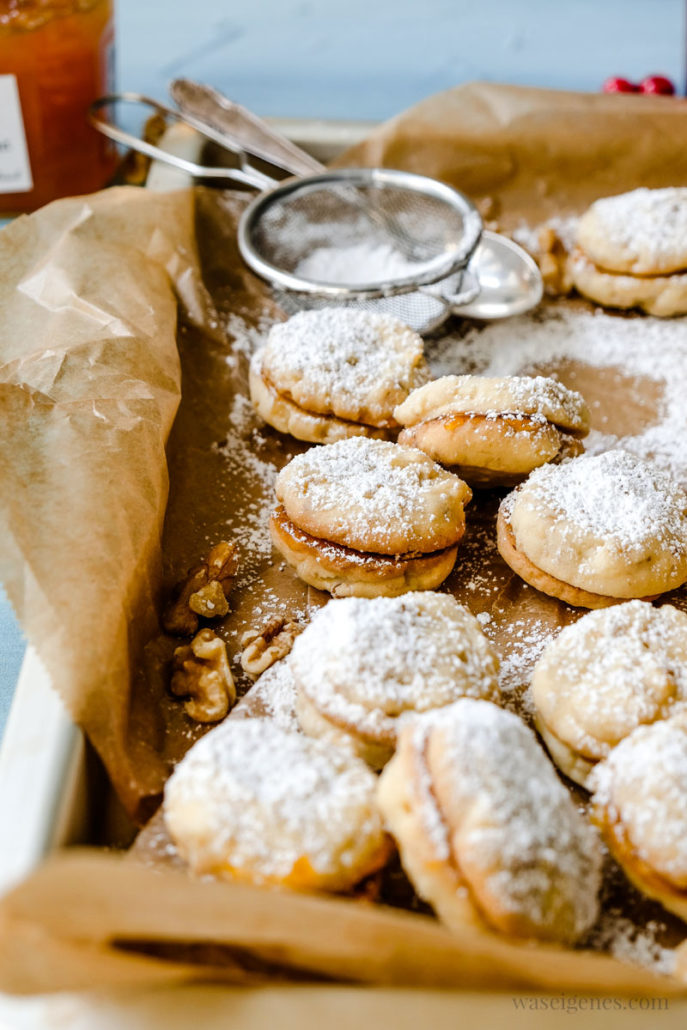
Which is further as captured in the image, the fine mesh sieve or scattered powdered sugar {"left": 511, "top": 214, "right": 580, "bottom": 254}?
scattered powdered sugar {"left": 511, "top": 214, "right": 580, "bottom": 254}

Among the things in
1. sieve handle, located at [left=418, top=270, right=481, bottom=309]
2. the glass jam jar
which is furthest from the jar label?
sieve handle, located at [left=418, top=270, right=481, bottom=309]

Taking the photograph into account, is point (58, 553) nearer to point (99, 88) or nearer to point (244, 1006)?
point (244, 1006)

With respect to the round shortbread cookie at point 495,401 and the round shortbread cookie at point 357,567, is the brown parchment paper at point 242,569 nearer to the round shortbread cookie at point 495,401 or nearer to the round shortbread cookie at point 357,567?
the round shortbread cookie at point 357,567

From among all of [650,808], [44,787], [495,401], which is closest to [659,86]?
[495,401]

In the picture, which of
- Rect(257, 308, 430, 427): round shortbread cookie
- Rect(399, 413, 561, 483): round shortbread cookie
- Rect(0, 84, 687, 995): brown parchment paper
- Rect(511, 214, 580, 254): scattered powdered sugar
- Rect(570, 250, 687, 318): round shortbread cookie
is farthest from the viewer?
Rect(511, 214, 580, 254): scattered powdered sugar

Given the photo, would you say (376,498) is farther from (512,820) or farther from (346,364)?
(512,820)

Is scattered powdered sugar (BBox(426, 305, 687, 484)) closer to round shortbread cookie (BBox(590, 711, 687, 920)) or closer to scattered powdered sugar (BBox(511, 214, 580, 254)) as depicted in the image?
scattered powdered sugar (BBox(511, 214, 580, 254))
